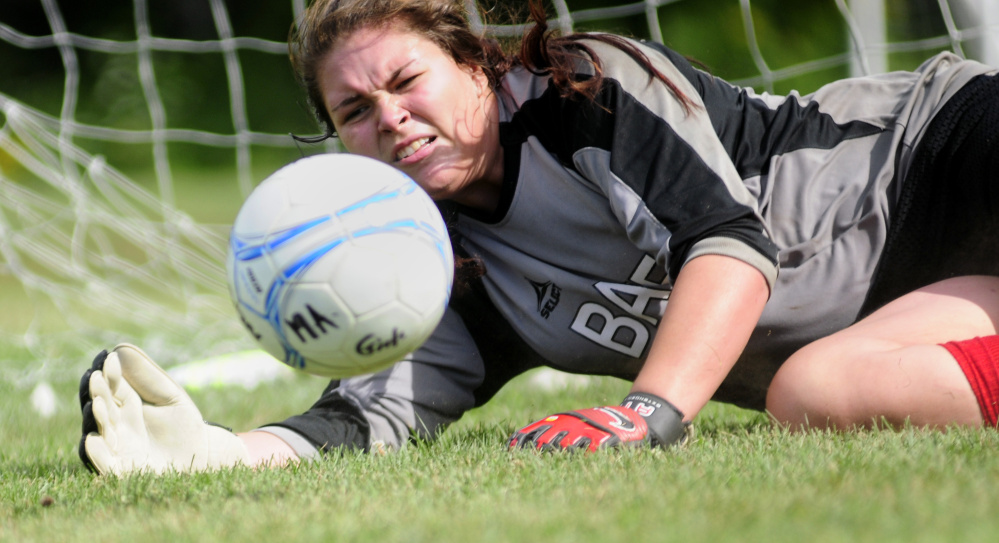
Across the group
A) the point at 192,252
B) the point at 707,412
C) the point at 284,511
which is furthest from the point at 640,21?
the point at 284,511

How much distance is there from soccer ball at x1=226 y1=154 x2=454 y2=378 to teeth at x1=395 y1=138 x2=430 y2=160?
1.15ft

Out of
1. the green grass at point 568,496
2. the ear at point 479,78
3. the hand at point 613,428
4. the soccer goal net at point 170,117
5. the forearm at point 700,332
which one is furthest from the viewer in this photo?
the soccer goal net at point 170,117

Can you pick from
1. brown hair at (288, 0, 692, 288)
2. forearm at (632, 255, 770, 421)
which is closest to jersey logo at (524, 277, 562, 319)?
brown hair at (288, 0, 692, 288)

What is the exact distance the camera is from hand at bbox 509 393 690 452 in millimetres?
1759

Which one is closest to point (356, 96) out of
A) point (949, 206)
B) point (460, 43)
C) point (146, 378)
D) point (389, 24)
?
point (389, 24)

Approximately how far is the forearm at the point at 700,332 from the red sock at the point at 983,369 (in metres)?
0.41

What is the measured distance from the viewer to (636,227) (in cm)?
198

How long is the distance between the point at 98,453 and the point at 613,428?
0.99 meters

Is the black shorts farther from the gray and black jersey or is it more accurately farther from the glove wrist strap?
the glove wrist strap

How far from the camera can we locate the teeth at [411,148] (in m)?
2.08

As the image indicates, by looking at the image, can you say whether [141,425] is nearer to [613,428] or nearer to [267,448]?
[267,448]

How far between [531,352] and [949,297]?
95 cm

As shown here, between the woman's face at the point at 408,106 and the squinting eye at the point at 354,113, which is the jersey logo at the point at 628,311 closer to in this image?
the woman's face at the point at 408,106

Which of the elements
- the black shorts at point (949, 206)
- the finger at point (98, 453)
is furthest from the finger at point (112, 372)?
the black shorts at point (949, 206)
